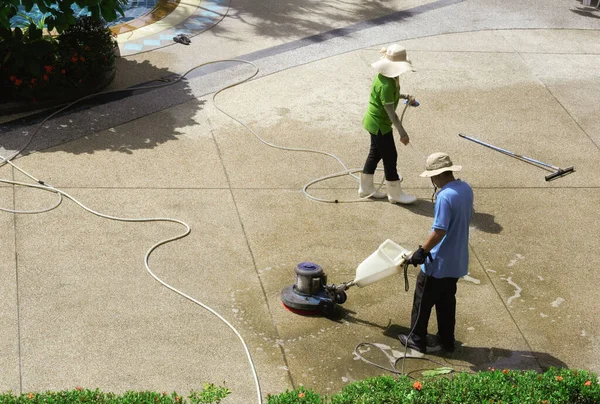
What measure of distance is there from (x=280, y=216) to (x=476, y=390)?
3287 millimetres

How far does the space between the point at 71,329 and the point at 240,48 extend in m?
6.80

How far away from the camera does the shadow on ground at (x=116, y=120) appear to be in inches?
374

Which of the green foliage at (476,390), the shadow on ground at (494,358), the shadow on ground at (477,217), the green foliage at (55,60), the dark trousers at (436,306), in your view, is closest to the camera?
the green foliage at (476,390)

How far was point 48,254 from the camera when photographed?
7465mm

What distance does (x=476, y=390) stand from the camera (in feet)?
18.8

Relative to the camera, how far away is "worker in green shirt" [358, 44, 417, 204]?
812 centimetres

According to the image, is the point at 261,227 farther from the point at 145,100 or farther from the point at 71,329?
the point at 145,100

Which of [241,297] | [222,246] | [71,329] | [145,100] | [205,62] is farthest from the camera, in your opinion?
[205,62]

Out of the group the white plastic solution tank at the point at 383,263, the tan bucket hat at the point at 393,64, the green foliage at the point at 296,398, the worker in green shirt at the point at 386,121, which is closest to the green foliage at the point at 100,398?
the green foliage at the point at 296,398

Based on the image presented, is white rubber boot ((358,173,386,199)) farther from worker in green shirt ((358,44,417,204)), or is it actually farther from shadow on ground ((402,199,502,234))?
shadow on ground ((402,199,502,234))

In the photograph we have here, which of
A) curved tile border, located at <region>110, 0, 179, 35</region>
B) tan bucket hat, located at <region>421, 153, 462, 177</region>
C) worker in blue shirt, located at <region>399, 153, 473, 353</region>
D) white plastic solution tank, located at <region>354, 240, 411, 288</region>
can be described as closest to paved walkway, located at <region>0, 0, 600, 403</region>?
worker in blue shirt, located at <region>399, 153, 473, 353</region>

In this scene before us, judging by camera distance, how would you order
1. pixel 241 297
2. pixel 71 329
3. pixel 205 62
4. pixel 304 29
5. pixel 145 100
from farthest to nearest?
pixel 304 29, pixel 205 62, pixel 145 100, pixel 241 297, pixel 71 329

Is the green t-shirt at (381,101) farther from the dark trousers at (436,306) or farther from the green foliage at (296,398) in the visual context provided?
the green foliage at (296,398)

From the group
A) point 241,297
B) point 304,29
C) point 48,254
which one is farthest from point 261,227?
point 304,29
